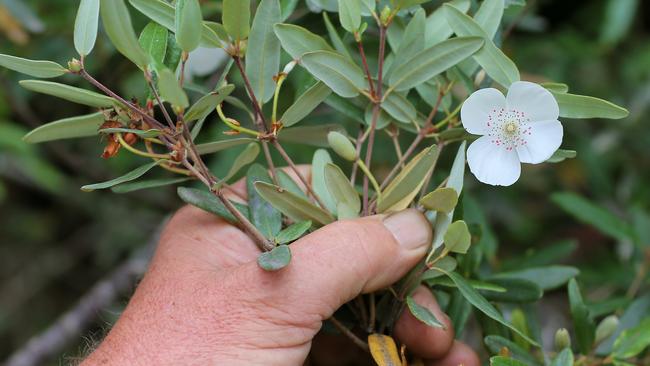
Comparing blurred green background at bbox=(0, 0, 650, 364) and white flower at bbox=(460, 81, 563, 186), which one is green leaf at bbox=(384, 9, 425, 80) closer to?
white flower at bbox=(460, 81, 563, 186)

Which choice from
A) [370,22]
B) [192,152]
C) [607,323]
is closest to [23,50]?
[370,22]

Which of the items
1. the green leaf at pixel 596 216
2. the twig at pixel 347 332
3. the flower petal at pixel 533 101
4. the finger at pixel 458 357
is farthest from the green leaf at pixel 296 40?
the green leaf at pixel 596 216

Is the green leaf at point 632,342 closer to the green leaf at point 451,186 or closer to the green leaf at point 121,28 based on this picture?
the green leaf at point 451,186

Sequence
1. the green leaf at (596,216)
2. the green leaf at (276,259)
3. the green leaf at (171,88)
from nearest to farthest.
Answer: the green leaf at (171,88) → the green leaf at (276,259) → the green leaf at (596,216)

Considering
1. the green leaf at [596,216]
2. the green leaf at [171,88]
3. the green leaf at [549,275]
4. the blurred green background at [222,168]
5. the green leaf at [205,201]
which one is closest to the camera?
the green leaf at [171,88]

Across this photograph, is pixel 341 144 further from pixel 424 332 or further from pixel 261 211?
pixel 424 332

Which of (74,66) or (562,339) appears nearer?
(74,66)

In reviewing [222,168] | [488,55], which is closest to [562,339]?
[488,55]
